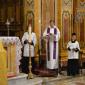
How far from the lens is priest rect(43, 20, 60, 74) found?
11648 mm

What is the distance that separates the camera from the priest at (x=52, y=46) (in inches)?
459

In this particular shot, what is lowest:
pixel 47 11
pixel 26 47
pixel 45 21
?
pixel 26 47

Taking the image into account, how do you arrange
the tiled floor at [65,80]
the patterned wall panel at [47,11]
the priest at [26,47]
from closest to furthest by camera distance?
the tiled floor at [65,80] < the priest at [26,47] < the patterned wall panel at [47,11]

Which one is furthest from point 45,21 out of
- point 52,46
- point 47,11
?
point 52,46

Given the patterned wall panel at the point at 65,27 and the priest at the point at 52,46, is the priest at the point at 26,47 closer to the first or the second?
→ the priest at the point at 52,46

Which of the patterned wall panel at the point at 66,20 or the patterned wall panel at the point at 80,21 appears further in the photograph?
the patterned wall panel at the point at 80,21

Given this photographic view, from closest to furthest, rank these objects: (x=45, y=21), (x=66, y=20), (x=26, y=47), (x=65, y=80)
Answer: (x=65, y=80)
(x=26, y=47)
(x=45, y=21)
(x=66, y=20)

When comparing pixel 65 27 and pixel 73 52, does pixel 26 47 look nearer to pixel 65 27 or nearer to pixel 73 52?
pixel 73 52

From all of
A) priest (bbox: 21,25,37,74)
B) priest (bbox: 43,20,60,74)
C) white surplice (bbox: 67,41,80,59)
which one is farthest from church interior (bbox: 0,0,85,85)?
white surplice (bbox: 67,41,80,59)

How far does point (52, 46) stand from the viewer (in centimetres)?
1173

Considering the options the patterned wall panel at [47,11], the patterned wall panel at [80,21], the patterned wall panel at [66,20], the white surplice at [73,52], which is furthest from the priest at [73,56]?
the patterned wall panel at [80,21]

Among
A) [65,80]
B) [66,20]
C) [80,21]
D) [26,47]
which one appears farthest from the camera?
→ [80,21]

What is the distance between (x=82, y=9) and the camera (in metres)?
13.2

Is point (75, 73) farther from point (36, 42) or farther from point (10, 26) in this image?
point (10, 26)
